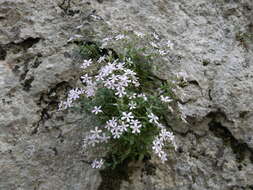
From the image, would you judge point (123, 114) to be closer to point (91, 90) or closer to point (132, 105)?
point (132, 105)

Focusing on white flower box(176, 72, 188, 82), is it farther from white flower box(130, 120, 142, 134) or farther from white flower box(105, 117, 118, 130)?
white flower box(105, 117, 118, 130)

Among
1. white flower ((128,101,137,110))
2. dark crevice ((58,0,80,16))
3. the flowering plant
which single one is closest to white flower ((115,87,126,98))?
the flowering plant

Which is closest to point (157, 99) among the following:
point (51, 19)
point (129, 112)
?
point (129, 112)

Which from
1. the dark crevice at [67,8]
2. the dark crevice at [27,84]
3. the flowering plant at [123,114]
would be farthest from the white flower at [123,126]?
the dark crevice at [67,8]

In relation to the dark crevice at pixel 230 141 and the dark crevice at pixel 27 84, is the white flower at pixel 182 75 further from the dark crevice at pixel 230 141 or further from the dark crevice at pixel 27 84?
the dark crevice at pixel 27 84

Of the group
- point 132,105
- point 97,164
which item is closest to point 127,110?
point 132,105

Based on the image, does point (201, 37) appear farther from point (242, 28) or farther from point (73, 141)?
point (73, 141)
